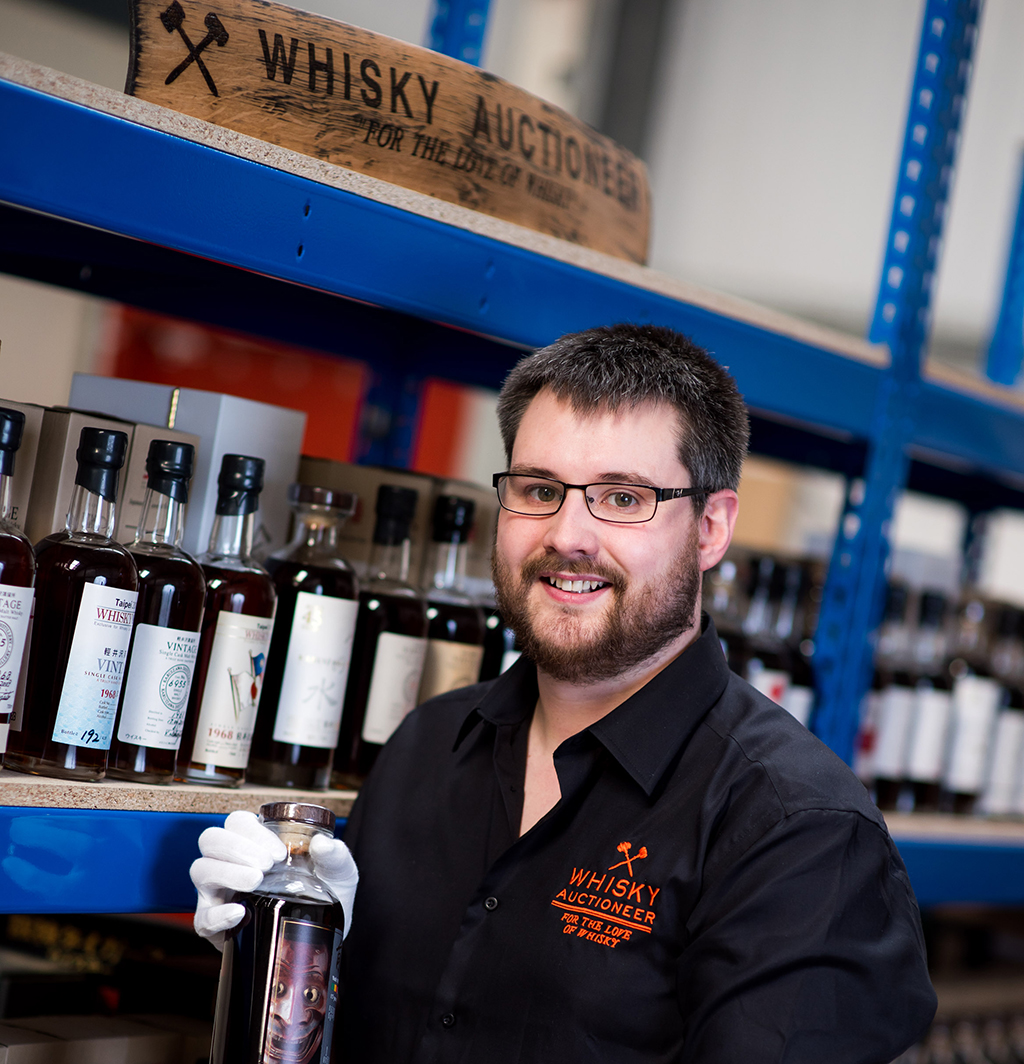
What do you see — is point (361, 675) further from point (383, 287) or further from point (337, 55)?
point (337, 55)

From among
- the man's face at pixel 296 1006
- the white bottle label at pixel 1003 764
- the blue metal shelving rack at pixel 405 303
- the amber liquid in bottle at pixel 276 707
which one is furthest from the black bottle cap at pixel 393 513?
the white bottle label at pixel 1003 764

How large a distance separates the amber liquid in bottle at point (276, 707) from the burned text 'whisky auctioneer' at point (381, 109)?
1.43 ft

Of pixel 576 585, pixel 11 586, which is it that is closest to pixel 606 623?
pixel 576 585

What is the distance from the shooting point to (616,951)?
40.0 inches

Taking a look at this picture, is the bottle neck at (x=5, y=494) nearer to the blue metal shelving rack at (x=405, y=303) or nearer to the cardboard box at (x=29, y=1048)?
the blue metal shelving rack at (x=405, y=303)

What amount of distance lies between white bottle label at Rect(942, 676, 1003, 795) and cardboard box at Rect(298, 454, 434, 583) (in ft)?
3.29

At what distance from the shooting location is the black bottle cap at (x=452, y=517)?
1409mm

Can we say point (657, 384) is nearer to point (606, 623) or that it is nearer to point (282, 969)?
point (606, 623)

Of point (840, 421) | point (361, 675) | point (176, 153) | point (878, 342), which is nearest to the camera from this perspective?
point (176, 153)

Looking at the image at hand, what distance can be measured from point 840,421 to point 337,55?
2.74ft

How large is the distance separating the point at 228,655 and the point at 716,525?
1.67 ft

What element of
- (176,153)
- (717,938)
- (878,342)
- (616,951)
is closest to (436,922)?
(616,951)

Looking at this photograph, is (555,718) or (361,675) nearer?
(555,718)

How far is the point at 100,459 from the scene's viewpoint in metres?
1.06
